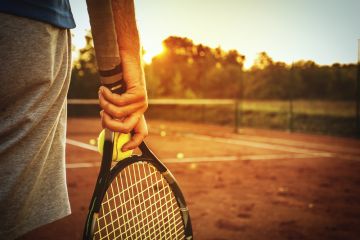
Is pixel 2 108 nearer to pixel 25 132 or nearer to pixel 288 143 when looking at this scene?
pixel 25 132

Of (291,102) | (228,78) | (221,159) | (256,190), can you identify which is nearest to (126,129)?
(256,190)

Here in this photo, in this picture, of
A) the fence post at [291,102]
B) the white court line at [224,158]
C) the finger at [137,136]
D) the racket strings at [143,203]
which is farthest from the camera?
the fence post at [291,102]

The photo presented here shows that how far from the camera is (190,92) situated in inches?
772

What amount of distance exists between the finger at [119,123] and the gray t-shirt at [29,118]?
0.15m

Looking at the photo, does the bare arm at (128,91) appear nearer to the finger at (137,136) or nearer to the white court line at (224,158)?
the finger at (137,136)

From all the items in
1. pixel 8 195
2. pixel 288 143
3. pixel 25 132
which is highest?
pixel 25 132

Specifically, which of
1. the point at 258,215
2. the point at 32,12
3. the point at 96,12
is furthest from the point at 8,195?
the point at 258,215

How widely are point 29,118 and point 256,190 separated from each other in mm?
3656

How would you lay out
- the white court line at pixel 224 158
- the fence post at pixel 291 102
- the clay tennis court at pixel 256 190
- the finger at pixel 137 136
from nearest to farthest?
the finger at pixel 137 136, the clay tennis court at pixel 256 190, the white court line at pixel 224 158, the fence post at pixel 291 102

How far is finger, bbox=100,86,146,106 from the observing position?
1188 mm

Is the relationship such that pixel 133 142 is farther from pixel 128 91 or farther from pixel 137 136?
pixel 128 91

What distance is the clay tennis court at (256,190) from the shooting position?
308 centimetres

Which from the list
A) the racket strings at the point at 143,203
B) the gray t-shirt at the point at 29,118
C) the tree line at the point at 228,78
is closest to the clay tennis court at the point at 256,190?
the racket strings at the point at 143,203

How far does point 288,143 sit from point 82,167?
532 cm
